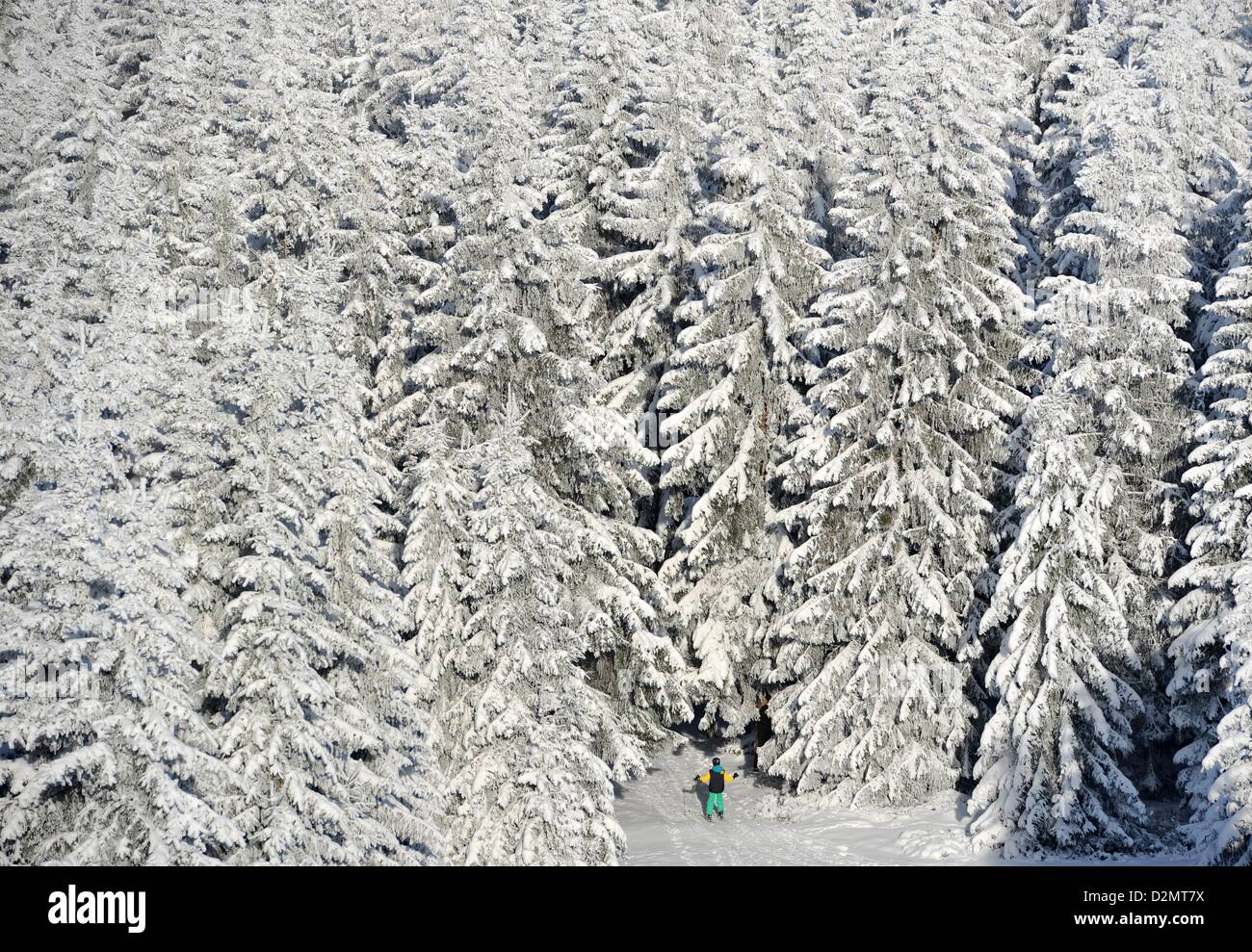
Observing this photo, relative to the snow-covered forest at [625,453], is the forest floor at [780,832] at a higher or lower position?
lower

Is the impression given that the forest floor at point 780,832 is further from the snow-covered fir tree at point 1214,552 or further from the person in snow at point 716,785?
the snow-covered fir tree at point 1214,552

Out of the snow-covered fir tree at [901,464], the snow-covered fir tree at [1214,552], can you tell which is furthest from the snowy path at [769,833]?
the snow-covered fir tree at [1214,552]

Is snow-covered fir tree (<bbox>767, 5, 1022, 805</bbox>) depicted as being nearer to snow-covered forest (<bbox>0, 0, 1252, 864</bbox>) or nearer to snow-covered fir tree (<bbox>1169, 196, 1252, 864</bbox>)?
snow-covered forest (<bbox>0, 0, 1252, 864</bbox>)

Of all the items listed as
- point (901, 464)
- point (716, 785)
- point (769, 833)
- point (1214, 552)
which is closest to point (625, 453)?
point (901, 464)

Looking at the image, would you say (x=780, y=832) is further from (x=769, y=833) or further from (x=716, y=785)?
(x=716, y=785)

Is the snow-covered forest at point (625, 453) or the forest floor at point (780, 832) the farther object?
the forest floor at point (780, 832)

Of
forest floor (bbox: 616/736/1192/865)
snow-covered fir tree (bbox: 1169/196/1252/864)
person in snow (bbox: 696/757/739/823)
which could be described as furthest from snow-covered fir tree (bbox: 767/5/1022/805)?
snow-covered fir tree (bbox: 1169/196/1252/864)
